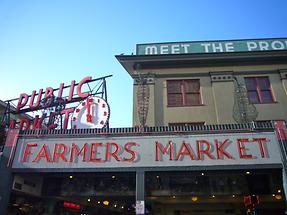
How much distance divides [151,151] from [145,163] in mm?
717

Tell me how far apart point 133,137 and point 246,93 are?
10221 millimetres

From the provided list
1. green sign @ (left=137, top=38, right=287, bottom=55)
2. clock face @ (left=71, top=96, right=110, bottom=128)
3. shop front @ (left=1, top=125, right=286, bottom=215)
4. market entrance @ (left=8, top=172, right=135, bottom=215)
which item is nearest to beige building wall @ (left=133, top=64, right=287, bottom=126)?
green sign @ (left=137, top=38, right=287, bottom=55)

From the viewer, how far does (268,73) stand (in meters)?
20.3

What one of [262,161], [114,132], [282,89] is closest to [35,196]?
[114,132]

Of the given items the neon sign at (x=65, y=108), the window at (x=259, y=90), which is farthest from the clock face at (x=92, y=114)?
the window at (x=259, y=90)

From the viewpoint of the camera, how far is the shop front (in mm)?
13266

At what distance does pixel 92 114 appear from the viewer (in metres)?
18.4

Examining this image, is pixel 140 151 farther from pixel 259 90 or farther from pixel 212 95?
pixel 259 90

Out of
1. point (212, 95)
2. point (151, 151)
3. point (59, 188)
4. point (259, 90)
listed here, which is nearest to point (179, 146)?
point (151, 151)

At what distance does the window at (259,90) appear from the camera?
1952 cm

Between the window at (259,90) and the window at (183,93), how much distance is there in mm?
3966

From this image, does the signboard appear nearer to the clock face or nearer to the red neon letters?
the red neon letters

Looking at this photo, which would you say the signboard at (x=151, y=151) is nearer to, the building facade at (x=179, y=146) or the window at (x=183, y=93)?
the building facade at (x=179, y=146)

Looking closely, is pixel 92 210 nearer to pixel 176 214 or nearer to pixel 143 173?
pixel 176 214
